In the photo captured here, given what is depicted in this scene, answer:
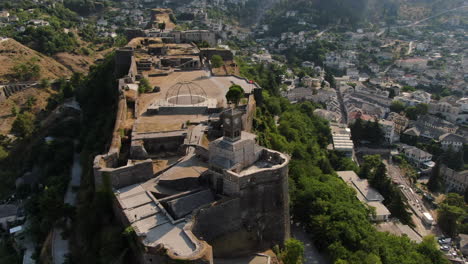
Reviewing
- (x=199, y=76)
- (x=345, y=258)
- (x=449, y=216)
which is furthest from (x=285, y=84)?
(x=345, y=258)

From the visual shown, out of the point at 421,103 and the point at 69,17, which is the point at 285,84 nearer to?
the point at 421,103

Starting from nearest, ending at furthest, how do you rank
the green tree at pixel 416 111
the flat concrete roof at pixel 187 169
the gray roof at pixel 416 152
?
the flat concrete roof at pixel 187 169 < the gray roof at pixel 416 152 < the green tree at pixel 416 111

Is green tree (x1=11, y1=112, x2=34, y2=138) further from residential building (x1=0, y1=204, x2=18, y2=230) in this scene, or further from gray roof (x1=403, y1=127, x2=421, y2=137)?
gray roof (x1=403, y1=127, x2=421, y2=137)

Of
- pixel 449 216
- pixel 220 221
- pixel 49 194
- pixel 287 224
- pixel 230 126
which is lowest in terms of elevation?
pixel 449 216

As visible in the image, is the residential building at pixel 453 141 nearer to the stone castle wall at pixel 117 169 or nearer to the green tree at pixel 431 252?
the green tree at pixel 431 252

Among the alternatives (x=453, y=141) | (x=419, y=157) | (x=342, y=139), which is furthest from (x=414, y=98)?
(x=342, y=139)

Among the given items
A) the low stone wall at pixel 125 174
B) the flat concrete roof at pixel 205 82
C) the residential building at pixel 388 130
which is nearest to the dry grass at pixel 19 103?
the flat concrete roof at pixel 205 82

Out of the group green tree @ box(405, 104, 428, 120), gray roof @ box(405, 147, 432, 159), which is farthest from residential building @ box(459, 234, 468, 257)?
green tree @ box(405, 104, 428, 120)
